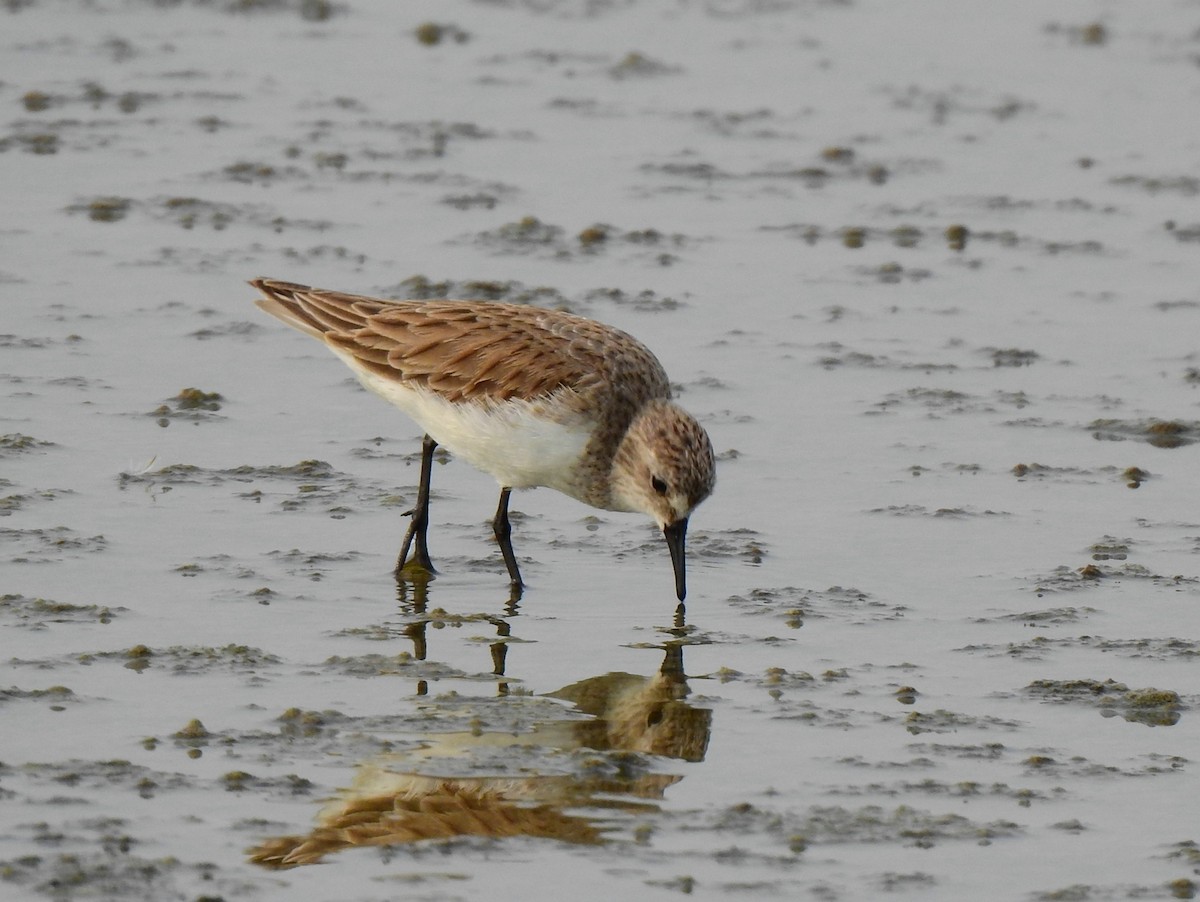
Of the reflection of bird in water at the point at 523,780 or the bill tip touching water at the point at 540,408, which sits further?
the bill tip touching water at the point at 540,408

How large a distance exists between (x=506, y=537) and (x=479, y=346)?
0.83 metres

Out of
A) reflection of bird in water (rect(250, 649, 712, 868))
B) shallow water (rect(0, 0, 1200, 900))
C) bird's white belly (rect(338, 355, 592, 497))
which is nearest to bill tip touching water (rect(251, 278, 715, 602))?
bird's white belly (rect(338, 355, 592, 497))

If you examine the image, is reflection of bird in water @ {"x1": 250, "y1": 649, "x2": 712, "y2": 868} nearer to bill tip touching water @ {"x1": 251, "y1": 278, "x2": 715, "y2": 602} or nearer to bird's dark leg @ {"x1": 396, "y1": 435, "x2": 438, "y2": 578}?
bill tip touching water @ {"x1": 251, "y1": 278, "x2": 715, "y2": 602}

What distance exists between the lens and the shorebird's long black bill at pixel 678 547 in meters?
8.72

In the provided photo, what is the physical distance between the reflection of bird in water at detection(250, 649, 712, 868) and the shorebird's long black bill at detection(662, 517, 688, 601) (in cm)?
80

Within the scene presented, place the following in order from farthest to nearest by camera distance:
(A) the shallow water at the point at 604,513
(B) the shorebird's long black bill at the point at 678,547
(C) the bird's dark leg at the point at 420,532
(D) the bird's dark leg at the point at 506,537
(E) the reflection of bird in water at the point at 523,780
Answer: (C) the bird's dark leg at the point at 420,532 < (D) the bird's dark leg at the point at 506,537 < (B) the shorebird's long black bill at the point at 678,547 < (A) the shallow water at the point at 604,513 < (E) the reflection of bird in water at the point at 523,780

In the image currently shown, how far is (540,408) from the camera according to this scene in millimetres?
8789

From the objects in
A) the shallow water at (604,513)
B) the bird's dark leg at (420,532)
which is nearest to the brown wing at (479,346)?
the bird's dark leg at (420,532)

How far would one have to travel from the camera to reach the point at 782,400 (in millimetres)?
11453

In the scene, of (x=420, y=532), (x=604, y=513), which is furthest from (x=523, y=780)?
(x=604, y=513)

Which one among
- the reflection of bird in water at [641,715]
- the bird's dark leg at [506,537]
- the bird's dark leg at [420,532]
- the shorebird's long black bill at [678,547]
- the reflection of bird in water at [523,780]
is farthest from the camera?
the bird's dark leg at [420,532]

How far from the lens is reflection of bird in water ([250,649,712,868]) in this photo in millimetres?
6602

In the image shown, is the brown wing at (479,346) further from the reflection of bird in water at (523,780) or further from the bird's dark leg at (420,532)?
the reflection of bird in water at (523,780)

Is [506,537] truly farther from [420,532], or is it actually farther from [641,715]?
[641,715]
